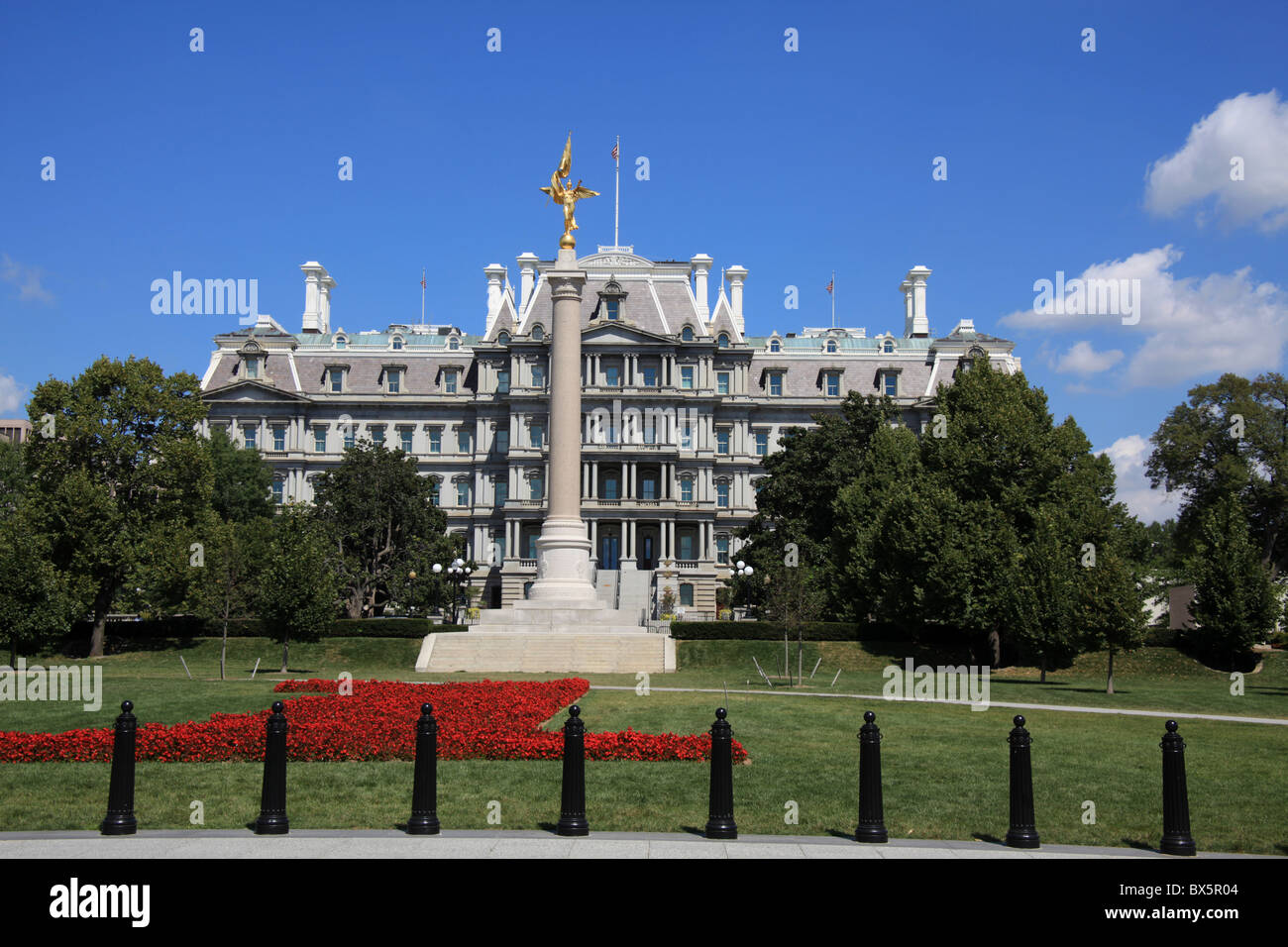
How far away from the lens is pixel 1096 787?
52.1 ft

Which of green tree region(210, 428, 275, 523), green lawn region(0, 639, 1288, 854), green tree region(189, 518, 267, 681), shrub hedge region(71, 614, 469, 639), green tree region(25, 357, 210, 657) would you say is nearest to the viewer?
green lawn region(0, 639, 1288, 854)

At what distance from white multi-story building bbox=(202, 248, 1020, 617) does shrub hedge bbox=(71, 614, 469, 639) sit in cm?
2679

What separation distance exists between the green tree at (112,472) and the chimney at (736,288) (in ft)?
152

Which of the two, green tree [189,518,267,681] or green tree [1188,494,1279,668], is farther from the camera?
green tree [1188,494,1279,668]

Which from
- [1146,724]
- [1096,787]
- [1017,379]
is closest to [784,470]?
[1017,379]

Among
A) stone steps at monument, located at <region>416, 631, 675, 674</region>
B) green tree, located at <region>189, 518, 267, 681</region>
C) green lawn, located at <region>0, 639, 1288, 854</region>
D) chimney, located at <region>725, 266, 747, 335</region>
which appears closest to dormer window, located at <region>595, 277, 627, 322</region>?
chimney, located at <region>725, 266, 747, 335</region>

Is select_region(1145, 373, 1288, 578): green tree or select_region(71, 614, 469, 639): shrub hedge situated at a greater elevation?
select_region(1145, 373, 1288, 578): green tree

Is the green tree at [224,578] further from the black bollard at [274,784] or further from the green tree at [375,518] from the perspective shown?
the black bollard at [274,784]

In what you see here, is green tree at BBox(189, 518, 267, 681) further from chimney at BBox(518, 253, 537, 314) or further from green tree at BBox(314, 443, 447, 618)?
chimney at BBox(518, 253, 537, 314)

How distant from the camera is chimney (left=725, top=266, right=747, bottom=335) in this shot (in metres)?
89.1

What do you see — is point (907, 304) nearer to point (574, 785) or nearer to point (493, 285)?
point (493, 285)

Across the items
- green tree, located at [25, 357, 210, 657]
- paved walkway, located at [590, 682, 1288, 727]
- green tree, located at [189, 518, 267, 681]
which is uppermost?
green tree, located at [25, 357, 210, 657]
